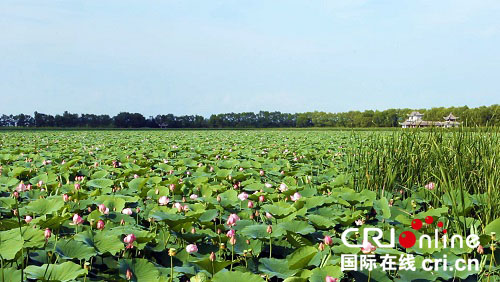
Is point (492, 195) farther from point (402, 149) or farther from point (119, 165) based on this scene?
point (119, 165)

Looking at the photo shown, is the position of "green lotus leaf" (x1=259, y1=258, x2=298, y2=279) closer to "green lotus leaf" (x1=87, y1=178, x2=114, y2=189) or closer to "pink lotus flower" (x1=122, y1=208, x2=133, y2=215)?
"pink lotus flower" (x1=122, y1=208, x2=133, y2=215)

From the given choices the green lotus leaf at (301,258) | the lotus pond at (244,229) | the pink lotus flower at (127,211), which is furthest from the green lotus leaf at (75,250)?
the green lotus leaf at (301,258)

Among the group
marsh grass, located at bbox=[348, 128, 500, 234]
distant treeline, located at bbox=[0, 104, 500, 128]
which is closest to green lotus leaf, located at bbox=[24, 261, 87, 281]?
marsh grass, located at bbox=[348, 128, 500, 234]

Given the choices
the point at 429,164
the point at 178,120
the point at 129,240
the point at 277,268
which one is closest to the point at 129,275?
the point at 129,240

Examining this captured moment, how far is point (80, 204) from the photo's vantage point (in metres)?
2.79

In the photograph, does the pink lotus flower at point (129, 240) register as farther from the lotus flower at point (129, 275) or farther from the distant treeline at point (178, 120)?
the distant treeline at point (178, 120)

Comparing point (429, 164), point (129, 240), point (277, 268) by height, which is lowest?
point (277, 268)

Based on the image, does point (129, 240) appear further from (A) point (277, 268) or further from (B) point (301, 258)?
(B) point (301, 258)

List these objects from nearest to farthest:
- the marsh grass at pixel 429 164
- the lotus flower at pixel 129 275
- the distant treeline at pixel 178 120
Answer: the lotus flower at pixel 129 275 < the marsh grass at pixel 429 164 < the distant treeline at pixel 178 120

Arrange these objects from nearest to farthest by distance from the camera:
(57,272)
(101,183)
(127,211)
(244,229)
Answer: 1. (57,272)
2. (244,229)
3. (127,211)
4. (101,183)

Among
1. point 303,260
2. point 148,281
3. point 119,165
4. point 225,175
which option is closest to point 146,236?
point 148,281

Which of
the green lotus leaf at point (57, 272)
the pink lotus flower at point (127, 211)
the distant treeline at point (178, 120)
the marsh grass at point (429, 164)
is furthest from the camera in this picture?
the distant treeline at point (178, 120)

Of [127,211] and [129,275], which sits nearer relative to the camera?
[129,275]

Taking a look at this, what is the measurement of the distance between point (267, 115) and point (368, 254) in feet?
247
